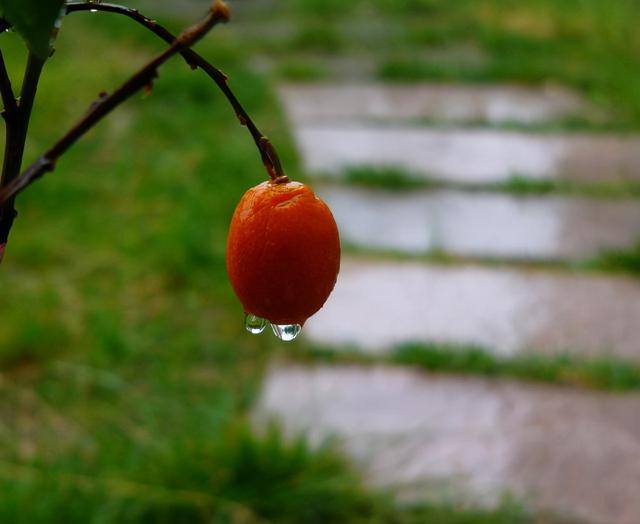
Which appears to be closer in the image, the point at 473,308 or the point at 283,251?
the point at 283,251

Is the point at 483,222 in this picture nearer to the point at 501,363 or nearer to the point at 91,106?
the point at 501,363

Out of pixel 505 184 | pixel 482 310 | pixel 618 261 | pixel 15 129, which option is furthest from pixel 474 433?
pixel 15 129

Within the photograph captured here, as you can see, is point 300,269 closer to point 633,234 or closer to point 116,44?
point 633,234

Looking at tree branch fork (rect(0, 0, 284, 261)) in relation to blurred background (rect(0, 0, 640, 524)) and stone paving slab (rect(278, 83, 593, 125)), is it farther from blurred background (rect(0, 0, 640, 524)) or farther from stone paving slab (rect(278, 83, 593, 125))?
stone paving slab (rect(278, 83, 593, 125))

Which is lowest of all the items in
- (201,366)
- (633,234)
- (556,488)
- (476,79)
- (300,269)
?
(556,488)

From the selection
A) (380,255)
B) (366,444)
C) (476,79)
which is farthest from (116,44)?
(366,444)

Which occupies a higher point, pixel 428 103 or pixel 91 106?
pixel 428 103
